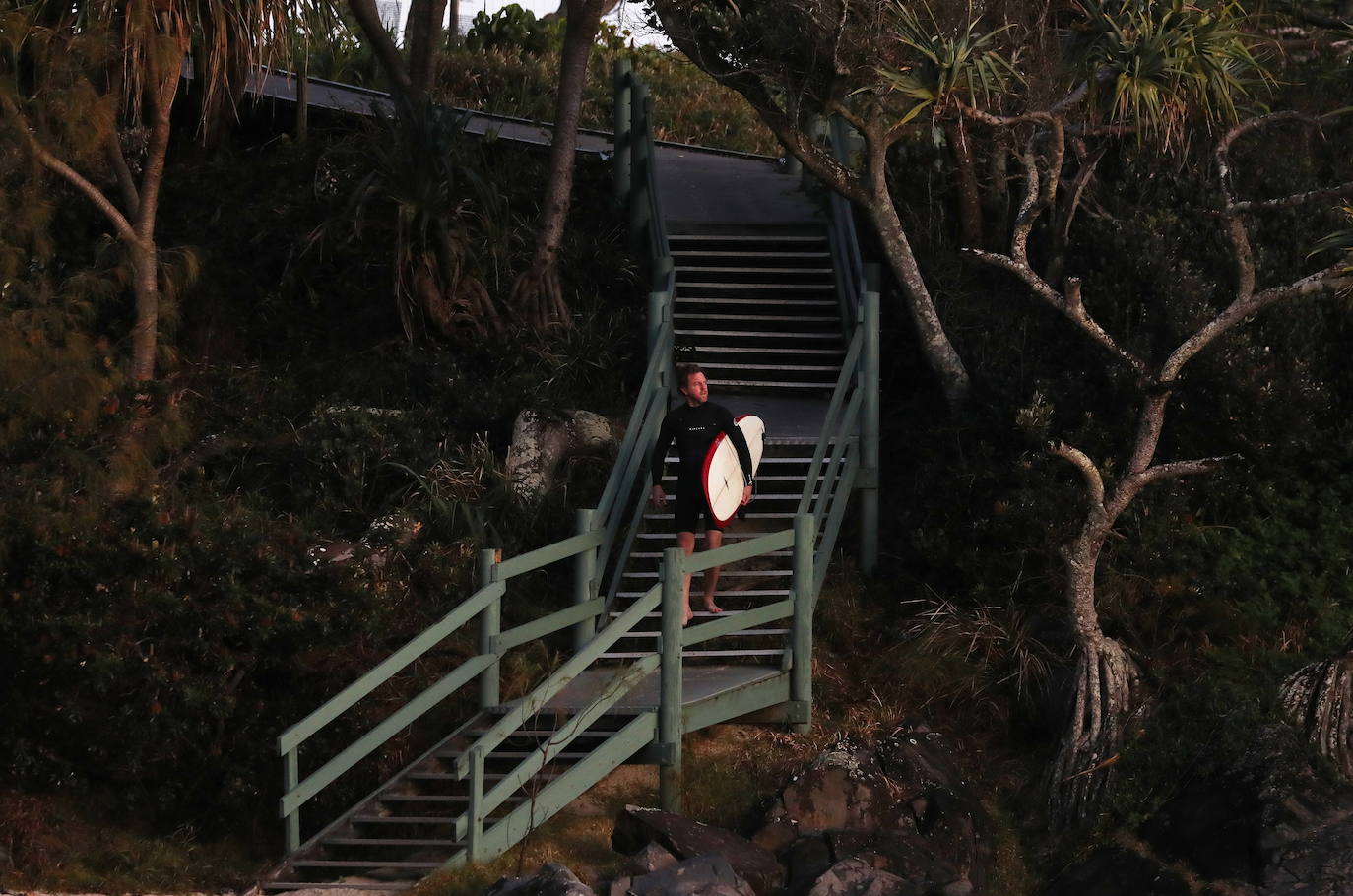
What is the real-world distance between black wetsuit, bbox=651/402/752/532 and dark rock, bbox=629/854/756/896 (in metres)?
2.85

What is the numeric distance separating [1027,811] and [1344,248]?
173 inches

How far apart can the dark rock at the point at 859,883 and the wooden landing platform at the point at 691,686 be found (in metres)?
1.52

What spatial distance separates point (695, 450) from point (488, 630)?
176cm

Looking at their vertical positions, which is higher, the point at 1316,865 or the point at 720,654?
the point at 720,654

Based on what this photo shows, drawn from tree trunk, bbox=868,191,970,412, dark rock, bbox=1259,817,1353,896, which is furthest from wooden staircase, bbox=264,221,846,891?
dark rock, bbox=1259,817,1353,896

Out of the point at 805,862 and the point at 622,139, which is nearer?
the point at 805,862

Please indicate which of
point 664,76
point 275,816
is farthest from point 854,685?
point 664,76

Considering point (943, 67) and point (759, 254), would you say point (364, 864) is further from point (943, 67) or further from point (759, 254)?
point (759, 254)

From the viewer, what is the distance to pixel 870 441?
13750 mm

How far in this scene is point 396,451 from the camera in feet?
48.1

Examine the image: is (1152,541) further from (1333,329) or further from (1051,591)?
(1333,329)

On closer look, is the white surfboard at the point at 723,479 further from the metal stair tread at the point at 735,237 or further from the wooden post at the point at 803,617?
the metal stair tread at the point at 735,237

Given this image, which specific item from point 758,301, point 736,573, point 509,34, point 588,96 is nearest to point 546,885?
point 736,573

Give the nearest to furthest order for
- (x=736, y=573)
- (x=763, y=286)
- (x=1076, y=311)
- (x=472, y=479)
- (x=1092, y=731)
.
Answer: (x=1092, y=731) < (x=1076, y=311) < (x=736, y=573) < (x=472, y=479) < (x=763, y=286)
